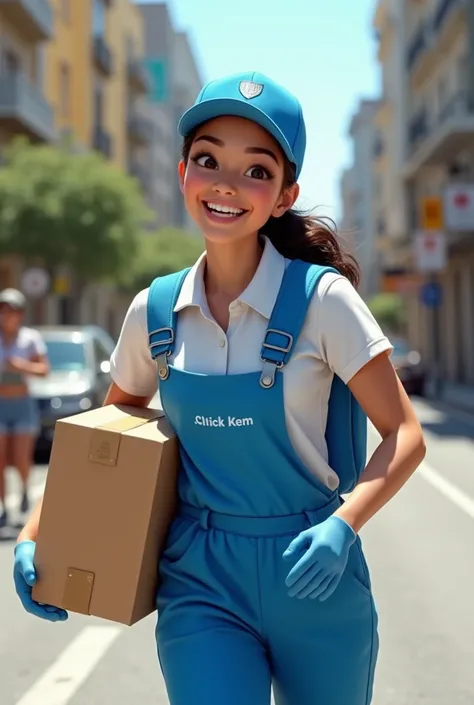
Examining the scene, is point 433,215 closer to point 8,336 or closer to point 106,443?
point 8,336

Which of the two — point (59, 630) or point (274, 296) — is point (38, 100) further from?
point (274, 296)

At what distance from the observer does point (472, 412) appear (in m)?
24.0

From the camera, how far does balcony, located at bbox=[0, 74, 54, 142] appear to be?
30.0m

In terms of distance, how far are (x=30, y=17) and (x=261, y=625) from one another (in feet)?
103

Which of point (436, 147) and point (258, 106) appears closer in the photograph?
point (258, 106)

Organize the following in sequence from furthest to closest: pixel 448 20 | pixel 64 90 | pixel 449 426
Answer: pixel 64 90 < pixel 448 20 < pixel 449 426

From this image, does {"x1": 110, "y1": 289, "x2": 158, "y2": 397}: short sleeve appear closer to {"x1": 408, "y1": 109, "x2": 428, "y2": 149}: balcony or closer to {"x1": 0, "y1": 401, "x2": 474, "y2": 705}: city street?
{"x1": 0, "y1": 401, "x2": 474, "y2": 705}: city street

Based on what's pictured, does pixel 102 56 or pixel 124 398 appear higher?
pixel 124 398

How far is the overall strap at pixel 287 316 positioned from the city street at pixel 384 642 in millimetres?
659

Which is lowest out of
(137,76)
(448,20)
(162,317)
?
(137,76)

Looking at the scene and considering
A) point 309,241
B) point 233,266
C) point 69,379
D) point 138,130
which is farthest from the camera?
point 138,130

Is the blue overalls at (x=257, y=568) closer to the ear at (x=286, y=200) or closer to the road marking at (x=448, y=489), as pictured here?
the ear at (x=286, y=200)

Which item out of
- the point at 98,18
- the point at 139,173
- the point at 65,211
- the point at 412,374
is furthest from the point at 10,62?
the point at 139,173

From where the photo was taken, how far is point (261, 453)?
2.32 m
